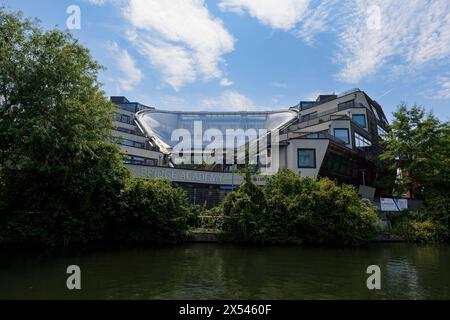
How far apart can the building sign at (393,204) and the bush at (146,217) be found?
19212mm

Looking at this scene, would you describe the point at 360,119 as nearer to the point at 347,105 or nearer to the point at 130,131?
the point at 347,105

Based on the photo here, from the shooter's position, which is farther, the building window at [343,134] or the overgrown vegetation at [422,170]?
the building window at [343,134]

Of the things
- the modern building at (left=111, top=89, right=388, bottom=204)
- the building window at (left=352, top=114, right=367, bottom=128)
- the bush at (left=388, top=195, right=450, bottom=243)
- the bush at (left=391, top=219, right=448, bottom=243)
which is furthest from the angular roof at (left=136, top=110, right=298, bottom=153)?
the bush at (left=391, top=219, right=448, bottom=243)

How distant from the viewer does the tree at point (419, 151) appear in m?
29.7

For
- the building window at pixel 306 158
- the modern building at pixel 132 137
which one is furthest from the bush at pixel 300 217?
the modern building at pixel 132 137

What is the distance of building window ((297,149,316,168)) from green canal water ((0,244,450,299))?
1600cm

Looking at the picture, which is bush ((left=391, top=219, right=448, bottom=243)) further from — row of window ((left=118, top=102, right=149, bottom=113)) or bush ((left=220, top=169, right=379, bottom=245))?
row of window ((left=118, top=102, right=149, bottom=113))

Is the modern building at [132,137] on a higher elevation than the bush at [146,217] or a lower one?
higher

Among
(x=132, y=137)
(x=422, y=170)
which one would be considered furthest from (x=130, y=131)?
(x=422, y=170)

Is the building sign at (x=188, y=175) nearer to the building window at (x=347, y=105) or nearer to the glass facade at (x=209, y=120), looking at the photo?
the building window at (x=347, y=105)

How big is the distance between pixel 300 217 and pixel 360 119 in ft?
83.1

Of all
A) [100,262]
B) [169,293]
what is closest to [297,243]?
[100,262]

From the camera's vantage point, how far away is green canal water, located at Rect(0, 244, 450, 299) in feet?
30.5
